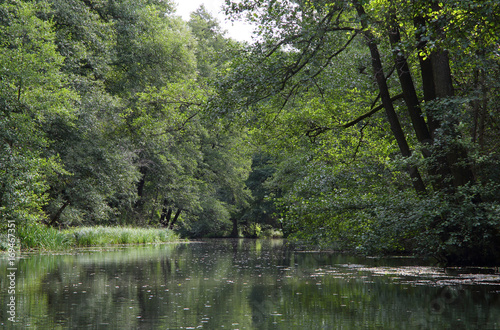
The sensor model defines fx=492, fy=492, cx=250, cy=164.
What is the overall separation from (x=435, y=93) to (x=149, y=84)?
1908 cm

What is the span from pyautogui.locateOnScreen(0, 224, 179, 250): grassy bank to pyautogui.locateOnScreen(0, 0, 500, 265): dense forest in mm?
506

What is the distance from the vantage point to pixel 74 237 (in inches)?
872

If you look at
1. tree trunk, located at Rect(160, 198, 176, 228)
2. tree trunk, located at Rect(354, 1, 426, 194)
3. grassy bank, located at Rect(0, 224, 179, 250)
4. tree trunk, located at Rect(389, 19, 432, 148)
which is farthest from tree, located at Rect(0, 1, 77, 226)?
tree trunk, located at Rect(160, 198, 176, 228)

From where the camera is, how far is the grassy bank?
60.6 feet

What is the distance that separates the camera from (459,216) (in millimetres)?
9953

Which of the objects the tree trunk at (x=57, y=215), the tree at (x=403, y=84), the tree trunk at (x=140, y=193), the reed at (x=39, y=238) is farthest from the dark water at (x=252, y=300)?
the tree trunk at (x=140, y=193)

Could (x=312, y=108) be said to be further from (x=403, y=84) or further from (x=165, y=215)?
(x=165, y=215)

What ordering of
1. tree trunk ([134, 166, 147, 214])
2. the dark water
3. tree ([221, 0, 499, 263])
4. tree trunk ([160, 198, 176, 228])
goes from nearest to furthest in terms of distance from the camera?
the dark water < tree ([221, 0, 499, 263]) < tree trunk ([134, 166, 147, 214]) < tree trunk ([160, 198, 176, 228])

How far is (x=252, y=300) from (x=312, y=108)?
1075 cm

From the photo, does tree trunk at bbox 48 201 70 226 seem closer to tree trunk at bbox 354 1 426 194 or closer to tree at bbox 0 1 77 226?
tree at bbox 0 1 77 226

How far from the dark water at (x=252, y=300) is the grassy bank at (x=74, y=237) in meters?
7.58

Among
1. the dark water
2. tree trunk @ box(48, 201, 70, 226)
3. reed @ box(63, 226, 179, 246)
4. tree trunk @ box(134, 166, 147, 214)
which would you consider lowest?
the dark water

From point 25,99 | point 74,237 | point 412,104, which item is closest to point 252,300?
point 412,104

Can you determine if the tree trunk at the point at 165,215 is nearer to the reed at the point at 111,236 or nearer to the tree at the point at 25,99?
the reed at the point at 111,236
